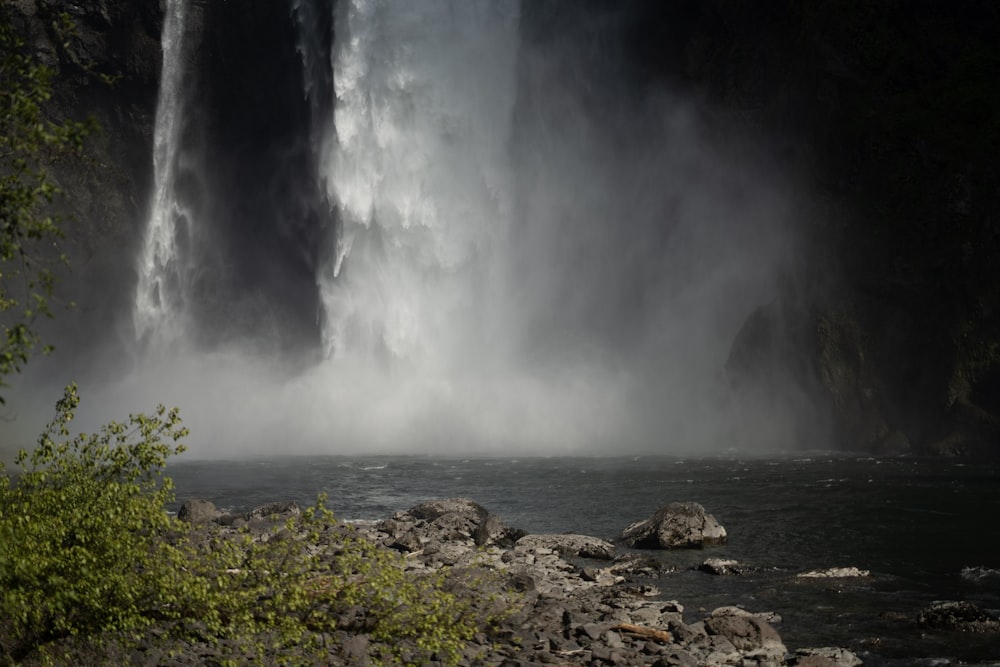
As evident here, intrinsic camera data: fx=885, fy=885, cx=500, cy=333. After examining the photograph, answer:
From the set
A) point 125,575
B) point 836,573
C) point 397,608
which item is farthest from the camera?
point 836,573

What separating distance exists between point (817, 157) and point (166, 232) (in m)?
47.9

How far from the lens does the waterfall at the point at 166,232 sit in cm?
6706

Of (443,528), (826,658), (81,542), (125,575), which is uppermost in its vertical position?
(81,542)

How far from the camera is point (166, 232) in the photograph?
67.9m

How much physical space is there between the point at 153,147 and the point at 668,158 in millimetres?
42455

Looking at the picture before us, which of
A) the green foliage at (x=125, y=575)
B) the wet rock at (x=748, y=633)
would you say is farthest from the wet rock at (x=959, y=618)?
the green foliage at (x=125, y=575)

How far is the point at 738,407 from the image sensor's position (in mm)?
62875

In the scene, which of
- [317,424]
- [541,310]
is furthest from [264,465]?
[541,310]

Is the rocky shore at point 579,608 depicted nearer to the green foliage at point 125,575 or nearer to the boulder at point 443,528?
the boulder at point 443,528

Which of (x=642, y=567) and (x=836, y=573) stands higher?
(x=642, y=567)

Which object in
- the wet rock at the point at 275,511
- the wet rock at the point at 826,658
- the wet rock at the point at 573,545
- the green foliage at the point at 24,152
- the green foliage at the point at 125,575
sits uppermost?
the green foliage at the point at 24,152

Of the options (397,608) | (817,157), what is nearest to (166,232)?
(817,157)

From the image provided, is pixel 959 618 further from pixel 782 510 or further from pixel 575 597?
pixel 782 510

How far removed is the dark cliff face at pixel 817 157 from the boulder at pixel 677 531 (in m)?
28.4
